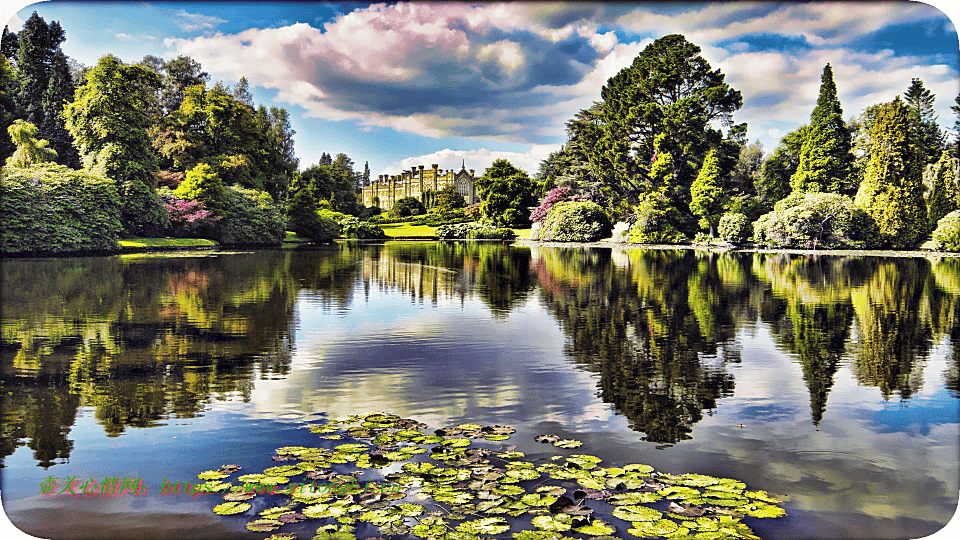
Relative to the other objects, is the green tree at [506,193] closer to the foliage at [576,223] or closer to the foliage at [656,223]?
the foliage at [576,223]

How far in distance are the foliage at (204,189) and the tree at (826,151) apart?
128ft

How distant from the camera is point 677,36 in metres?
43.2

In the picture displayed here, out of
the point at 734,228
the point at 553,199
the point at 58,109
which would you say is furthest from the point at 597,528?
the point at 553,199

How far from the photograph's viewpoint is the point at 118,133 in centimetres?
3306

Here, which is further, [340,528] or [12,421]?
[12,421]

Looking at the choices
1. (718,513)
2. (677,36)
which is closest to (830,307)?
(718,513)

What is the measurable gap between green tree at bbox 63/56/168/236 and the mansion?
85.6 m

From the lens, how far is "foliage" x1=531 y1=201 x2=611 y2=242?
163 feet

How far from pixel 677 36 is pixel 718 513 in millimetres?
45729

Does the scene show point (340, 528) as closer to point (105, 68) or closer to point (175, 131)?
point (105, 68)

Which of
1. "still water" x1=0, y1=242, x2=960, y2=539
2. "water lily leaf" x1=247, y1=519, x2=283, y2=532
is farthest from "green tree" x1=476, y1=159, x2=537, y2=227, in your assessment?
"water lily leaf" x1=247, y1=519, x2=283, y2=532

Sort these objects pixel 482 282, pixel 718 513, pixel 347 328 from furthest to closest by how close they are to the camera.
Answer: pixel 482 282 < pixel 347 328 < pixel 718 513

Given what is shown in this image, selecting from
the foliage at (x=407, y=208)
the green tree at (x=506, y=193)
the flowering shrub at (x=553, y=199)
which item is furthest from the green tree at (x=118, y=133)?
the foliage at (x=407, y=208)

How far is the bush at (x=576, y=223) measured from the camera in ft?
163
